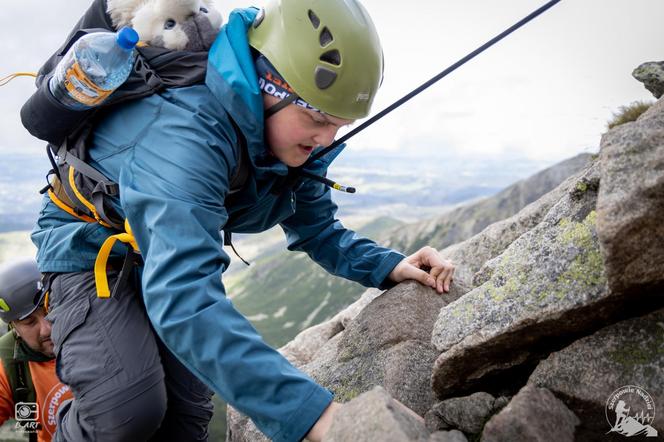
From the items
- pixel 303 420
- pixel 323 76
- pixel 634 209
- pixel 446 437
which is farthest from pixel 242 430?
pixel 634 209

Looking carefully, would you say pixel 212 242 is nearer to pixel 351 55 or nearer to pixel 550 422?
pixel 351 55

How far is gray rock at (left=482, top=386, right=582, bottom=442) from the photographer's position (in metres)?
4.23

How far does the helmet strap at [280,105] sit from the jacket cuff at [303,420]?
3163mm

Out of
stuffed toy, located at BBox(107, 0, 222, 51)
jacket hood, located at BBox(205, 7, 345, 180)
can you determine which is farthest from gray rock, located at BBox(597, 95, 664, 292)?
stuffed toy, located at BBox(107, 0, 222, 51)

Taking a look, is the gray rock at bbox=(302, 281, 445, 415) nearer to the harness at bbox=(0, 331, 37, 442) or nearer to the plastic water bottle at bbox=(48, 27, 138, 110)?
the plastic water bottle at bbox=(48, 27, 138, 110)

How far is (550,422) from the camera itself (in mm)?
4402

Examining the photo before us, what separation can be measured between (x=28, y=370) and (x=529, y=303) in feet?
32.9

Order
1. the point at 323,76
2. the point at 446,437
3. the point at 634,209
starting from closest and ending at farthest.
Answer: the point at 634,209 → the point at 446,437 → the point at 323,76

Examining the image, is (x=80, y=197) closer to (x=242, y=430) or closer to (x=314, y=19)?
(x=314, y=19)

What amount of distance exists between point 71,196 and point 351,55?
4.04 metres

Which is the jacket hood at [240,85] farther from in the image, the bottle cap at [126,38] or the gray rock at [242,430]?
the gray rock at [242,430]

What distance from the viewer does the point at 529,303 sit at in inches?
199

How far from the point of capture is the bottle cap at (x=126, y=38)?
514 centimetres

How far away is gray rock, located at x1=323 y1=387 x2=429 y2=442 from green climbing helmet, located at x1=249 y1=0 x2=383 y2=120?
10.7ft
